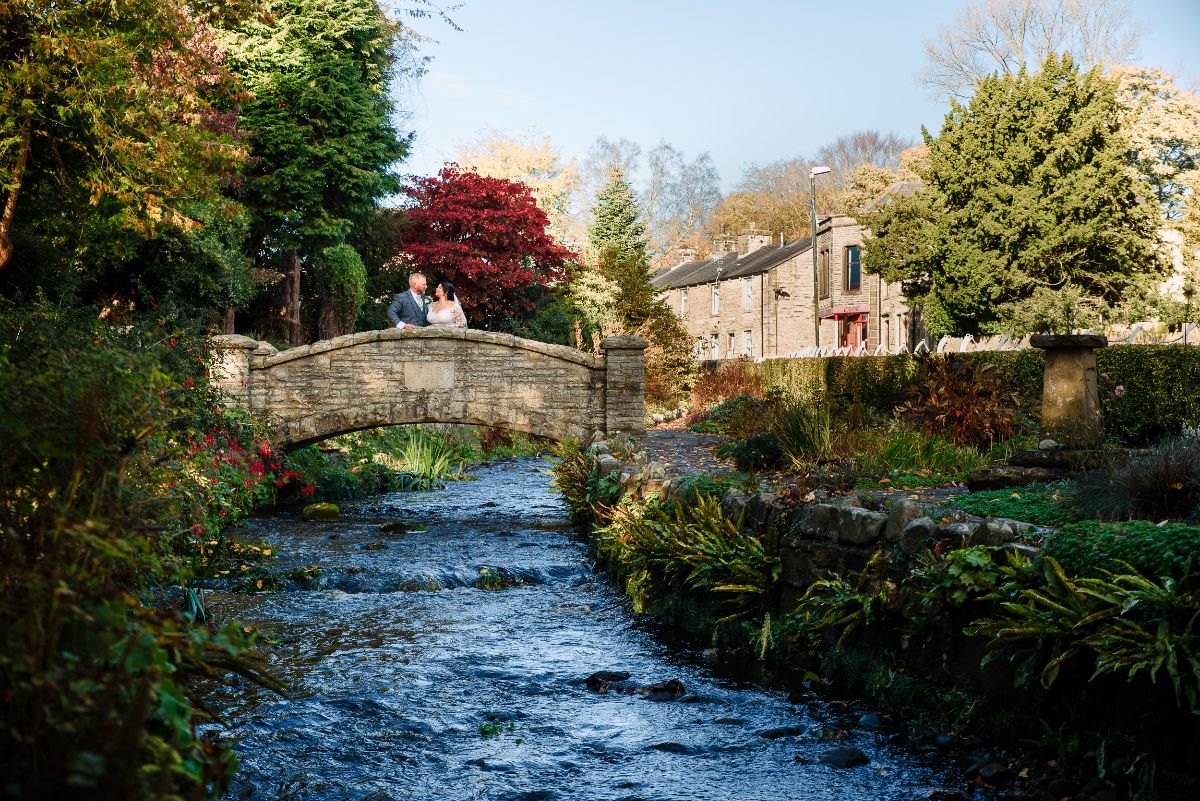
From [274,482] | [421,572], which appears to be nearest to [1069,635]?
[421,572]

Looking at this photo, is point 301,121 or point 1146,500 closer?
point 1146,500

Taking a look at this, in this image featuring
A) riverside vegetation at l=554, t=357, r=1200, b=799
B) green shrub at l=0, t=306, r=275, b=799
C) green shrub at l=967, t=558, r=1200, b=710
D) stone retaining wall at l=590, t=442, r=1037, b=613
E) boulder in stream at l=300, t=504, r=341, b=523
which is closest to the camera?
green shrub at l=0, t=306, r=275, b=799

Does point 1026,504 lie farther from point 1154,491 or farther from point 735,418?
point 735,418

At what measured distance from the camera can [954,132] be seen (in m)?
25.0

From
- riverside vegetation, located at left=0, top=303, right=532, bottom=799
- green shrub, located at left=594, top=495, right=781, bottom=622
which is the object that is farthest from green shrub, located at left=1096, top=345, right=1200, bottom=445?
riverside vegetation, located at left=0, top=303, right=532, bottom=799

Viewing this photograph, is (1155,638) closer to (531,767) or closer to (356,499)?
(531,767)

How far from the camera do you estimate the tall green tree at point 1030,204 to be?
22953mm

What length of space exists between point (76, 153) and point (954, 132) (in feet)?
69.6

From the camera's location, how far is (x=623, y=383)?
1445 centimetres

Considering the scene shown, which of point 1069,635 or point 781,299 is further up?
point 781,299

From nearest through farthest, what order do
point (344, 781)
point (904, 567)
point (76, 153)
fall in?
1. point (344, 781)
2. point (904, 567)
3. point (76, 153)

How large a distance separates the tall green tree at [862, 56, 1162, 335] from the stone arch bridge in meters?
13.3

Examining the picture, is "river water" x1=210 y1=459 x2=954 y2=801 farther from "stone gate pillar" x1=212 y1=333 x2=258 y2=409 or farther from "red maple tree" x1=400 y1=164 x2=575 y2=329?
"red maple tree" x1=400 y1=164 x2=575 y2=329

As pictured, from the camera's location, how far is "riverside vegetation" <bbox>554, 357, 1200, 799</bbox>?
12.6 feet
